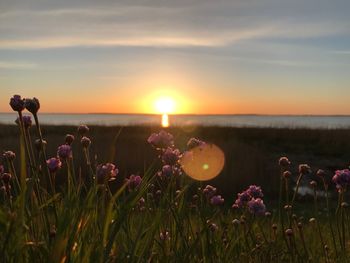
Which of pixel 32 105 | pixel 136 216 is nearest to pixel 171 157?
pixel 32 105

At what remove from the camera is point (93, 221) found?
9.82 feet

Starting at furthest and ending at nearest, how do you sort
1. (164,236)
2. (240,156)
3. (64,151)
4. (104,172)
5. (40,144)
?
(240,156) → (164,236) → (64,151) → (104,172) → (40,144)

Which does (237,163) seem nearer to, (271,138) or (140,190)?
(140,190)

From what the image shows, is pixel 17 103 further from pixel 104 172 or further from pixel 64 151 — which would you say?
pixel 104 172

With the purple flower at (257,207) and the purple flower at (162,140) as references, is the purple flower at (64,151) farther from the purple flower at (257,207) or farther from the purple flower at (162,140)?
the purple flower at (257,207)

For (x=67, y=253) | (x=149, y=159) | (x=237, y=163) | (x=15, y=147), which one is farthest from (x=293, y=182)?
(x=67, y=253)

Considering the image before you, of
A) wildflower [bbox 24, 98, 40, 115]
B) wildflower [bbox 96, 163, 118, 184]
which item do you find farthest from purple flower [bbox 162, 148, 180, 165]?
wildflower [bbox 24, 98, 40, 115]

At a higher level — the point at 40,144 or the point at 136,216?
the point at 40,144

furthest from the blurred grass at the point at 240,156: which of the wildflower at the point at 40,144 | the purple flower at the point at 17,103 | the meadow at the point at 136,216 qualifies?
the purple flower at the point at 17,103

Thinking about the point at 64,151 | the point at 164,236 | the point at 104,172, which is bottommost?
the point at 164,236

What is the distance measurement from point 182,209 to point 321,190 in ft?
42.7

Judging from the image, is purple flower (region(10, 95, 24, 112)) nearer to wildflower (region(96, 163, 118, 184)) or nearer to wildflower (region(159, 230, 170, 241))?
wildflower (region(96, 163, 118, 184))

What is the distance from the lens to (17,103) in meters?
2.84

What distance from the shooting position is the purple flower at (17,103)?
2836 millimetres
